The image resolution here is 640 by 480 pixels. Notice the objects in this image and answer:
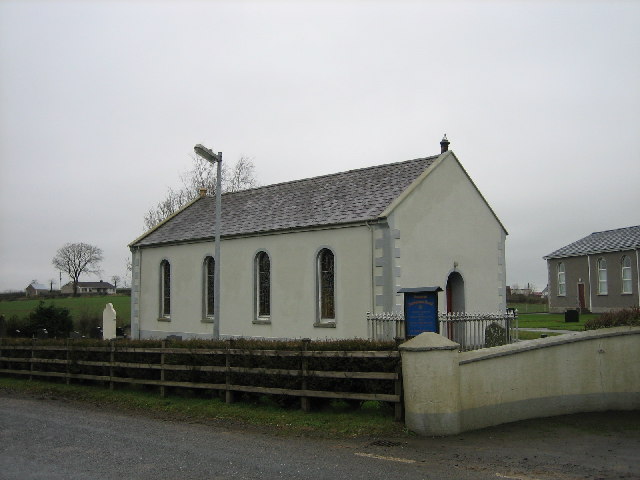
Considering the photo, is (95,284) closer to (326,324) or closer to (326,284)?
(326,284)

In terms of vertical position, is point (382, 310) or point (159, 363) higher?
point (382, 310)

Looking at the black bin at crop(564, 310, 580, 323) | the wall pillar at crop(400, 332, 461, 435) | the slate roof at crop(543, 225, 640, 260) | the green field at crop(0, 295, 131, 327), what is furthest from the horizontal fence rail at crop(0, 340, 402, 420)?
the slate roof at crop(543, 225, 640, 260)

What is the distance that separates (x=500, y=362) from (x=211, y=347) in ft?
22.0

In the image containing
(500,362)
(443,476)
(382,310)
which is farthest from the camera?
(382,310)

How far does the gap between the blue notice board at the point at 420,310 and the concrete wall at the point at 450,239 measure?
4.72 metres

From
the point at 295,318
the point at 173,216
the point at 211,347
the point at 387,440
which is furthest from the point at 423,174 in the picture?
the point at 173,216

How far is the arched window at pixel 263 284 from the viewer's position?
869 inches

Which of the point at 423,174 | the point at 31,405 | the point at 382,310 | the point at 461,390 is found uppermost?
the point at 423,174

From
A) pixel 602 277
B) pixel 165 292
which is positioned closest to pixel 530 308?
pixel 602 277

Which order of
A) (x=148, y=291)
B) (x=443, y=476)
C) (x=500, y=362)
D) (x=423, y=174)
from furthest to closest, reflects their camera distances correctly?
(x=148, y=291), (x=423, y=174), (x=500, y=362), (x=443, y=476)

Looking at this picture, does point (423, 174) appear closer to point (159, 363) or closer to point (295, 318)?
point (295, 318)

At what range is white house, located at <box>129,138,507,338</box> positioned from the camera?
18.6 m

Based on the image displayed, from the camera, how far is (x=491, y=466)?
8.14 metres

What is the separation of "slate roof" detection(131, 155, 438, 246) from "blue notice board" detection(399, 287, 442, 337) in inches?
215
